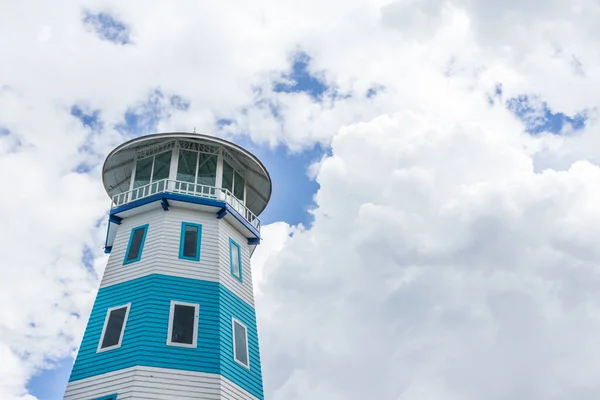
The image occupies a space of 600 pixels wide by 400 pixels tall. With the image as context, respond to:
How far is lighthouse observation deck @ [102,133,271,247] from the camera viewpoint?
29516mm

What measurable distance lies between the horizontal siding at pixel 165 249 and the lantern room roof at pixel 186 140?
3920mm

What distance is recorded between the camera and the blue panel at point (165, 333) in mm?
23781

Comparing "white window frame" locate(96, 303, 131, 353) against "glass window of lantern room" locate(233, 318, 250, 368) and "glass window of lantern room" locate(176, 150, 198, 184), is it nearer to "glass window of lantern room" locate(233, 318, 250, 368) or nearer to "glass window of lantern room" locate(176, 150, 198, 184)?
"glass window of lantern room" locate(233, 318, 250, 368)

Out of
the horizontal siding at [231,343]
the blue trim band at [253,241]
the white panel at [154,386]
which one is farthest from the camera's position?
the blue trim band at [253,241]

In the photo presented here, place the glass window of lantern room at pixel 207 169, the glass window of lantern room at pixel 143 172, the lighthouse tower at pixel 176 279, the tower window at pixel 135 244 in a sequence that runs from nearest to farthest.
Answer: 1. the lighthouse tower at pixel 176 279
2. the tower window at pixel 135 244
3. the glass window of lantern room at pixel 207 169
4. the glass window of lantern room at pixel 143 172

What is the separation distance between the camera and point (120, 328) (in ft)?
82.1

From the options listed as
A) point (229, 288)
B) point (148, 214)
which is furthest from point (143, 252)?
point (229, 288)

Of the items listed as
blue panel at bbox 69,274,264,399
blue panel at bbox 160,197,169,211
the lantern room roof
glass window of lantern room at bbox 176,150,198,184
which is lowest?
blue panel at bbox 69,274,264,399

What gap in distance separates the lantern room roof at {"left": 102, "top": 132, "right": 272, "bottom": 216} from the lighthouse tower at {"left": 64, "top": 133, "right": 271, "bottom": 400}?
6 centimetres

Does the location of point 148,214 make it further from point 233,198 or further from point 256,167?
point 256,167

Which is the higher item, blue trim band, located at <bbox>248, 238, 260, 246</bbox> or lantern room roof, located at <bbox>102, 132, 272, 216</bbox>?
lantern room roof, located at <bbox>102, 132, 272, 216</bbox>

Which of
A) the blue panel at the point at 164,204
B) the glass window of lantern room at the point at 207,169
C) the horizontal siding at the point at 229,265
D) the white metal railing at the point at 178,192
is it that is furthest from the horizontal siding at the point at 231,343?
the glass window of lantern room at the point at 207,169

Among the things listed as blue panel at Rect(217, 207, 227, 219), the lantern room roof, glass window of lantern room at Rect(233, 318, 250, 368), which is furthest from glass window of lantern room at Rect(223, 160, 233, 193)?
glass window of lantern room at Rect(233, 318, 250, 368)

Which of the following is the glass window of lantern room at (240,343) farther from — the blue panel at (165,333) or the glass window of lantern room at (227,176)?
the glass window of lantern room at (227,176)
